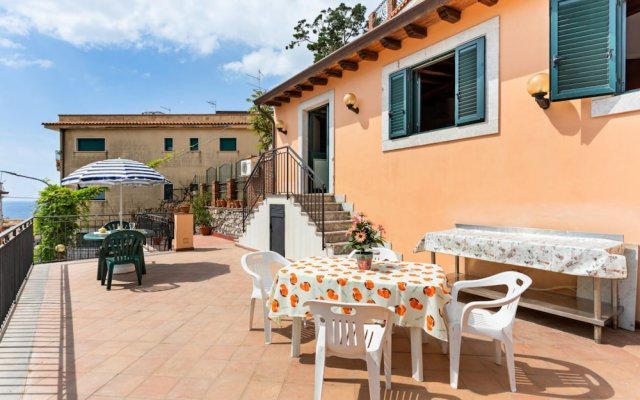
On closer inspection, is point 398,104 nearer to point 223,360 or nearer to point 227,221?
point 223,360

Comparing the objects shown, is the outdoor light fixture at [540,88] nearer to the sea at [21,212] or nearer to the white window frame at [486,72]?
the white window frame at [486,72]

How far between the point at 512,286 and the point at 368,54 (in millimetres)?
5156

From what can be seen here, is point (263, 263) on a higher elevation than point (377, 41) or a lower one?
lower

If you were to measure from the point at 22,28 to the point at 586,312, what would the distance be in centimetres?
1280

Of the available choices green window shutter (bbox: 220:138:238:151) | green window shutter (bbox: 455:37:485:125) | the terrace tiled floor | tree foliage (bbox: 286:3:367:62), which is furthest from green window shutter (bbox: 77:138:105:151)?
green window shutter (bbox: 455:37:485:125)

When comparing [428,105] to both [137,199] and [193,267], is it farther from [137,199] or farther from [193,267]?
[137,199]

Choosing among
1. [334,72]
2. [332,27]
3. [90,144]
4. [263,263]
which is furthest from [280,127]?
[90,144]

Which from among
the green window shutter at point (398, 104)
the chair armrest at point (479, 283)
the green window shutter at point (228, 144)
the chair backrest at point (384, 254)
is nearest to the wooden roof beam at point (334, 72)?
the green window shutter at point (398, 104)

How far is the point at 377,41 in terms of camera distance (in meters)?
5.99

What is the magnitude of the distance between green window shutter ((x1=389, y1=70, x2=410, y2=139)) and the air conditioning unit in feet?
24.6

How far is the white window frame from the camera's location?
472cm

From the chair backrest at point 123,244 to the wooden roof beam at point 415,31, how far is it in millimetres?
5530

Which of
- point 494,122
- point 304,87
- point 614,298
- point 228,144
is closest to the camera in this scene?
point 614,298

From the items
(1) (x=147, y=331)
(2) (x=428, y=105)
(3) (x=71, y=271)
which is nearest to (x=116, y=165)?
(3) (x=71, y=271)
